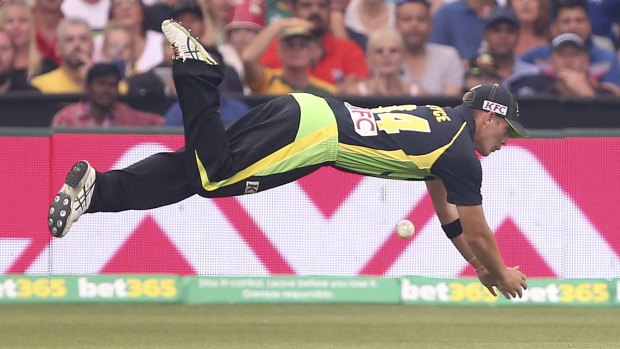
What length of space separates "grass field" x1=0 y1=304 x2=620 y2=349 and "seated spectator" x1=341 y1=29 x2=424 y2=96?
107 inches

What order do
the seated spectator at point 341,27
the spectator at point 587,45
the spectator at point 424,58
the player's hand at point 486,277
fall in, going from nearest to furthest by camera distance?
1. the player's hand at point 486,277
2. the spectator at point 424,58
3. the spectator at point 587,45
4. the seated spectator at point 341,27

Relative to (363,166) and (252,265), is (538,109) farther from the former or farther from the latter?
(363,166)

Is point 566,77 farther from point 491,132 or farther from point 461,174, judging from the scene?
point 461,174

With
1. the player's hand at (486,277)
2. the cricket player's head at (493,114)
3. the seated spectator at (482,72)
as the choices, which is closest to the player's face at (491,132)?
the cricket player's head at (493,114)

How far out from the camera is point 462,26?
13984 millimetres

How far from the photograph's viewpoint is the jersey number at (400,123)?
311 inches

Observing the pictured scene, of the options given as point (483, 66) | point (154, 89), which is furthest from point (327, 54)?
point (154, 89)

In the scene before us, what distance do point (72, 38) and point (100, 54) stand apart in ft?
1.22

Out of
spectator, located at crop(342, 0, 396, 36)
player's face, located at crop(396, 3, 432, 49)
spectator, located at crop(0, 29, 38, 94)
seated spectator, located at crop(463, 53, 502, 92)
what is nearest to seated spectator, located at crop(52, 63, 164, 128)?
spectator, located at crop(0, 29, 38, 94)

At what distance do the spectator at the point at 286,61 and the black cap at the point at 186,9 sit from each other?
0.70 meters

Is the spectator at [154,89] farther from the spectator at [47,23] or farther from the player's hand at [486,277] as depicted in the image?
the player's hand at [486,277]

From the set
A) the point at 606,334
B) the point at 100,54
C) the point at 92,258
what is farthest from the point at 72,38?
the point at 606,334

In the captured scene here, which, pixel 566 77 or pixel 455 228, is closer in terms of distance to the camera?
pixel 455 228

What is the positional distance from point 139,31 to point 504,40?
12.7 feet
